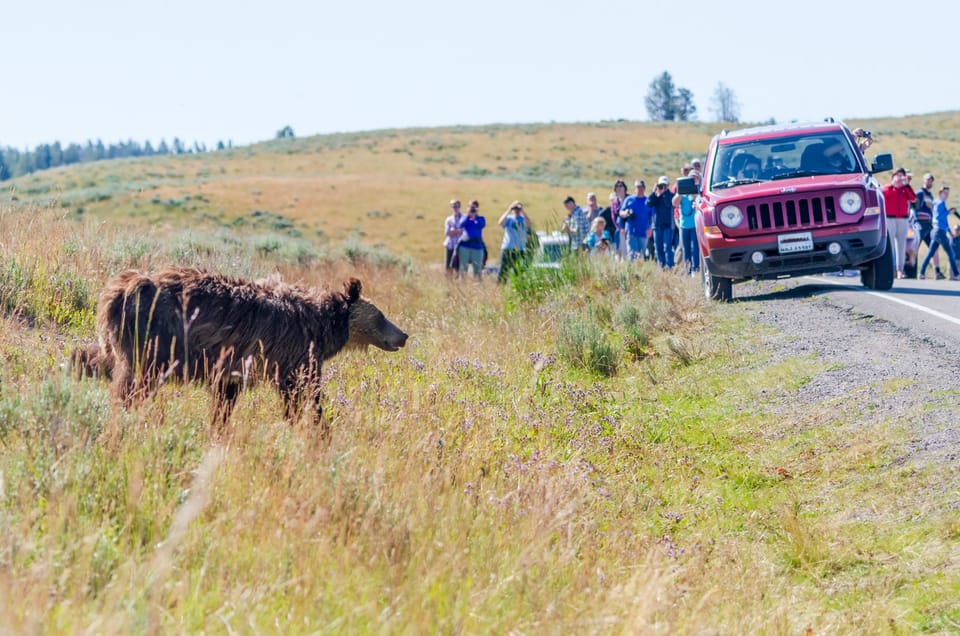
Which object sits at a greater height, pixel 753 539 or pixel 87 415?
pixel 87 415

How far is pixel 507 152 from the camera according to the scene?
98375 mm

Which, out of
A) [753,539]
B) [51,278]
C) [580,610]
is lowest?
[753,539]

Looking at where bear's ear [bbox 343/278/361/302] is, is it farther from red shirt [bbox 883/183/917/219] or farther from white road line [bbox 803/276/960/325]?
red shirt [bbox 883/183/917/219]

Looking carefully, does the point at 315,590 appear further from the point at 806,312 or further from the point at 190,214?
the point at 190,214

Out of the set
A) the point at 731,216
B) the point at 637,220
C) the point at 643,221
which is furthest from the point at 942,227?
the point at 731,216

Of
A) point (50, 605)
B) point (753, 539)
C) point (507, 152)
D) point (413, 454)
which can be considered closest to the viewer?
point (50, 605)

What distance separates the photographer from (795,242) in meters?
13.9

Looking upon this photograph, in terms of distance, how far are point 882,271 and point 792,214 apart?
176 cm

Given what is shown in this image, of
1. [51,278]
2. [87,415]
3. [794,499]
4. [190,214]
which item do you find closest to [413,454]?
[87,415]

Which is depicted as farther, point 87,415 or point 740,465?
point 740,465

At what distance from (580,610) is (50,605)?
1974 mm

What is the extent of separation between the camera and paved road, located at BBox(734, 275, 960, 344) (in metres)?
11.3

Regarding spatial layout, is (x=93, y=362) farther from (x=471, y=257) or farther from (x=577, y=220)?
(x=471, y=257)

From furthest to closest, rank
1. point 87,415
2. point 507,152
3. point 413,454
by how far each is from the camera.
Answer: point 507,152 < point 413,454 < point 87,415
